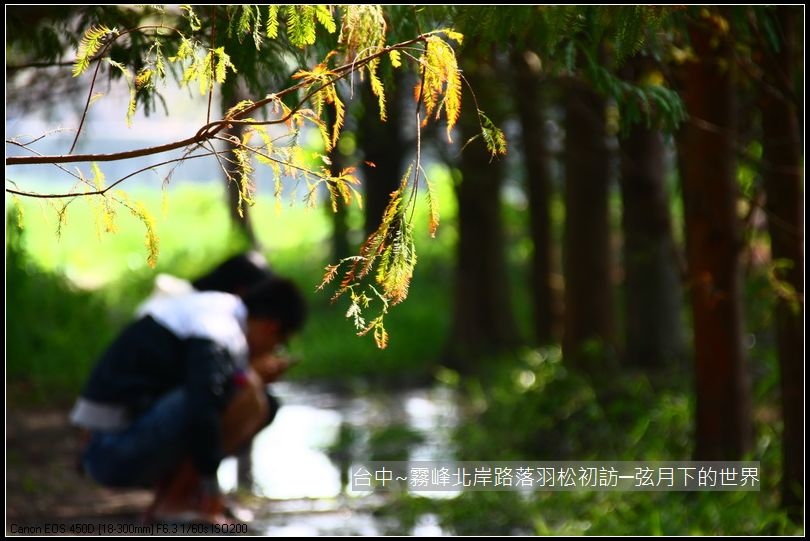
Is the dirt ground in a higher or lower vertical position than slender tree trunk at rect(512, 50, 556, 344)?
lower

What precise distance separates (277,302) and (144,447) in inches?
32.9

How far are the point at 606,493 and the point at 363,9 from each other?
11.2 ft

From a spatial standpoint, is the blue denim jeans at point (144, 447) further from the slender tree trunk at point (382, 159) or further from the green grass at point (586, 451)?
the slender tree trunk at point (382, 159)

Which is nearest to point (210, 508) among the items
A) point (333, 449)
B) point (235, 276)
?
point (235, 276)

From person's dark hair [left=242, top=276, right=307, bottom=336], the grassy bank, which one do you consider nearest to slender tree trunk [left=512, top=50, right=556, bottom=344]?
the grassy bank

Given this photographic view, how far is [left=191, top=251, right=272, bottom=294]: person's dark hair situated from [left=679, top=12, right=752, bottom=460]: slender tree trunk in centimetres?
192

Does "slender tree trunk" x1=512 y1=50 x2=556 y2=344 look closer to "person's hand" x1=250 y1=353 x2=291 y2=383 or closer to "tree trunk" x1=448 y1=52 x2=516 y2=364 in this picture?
"tree trunk" x1=448 y1=52 x2=516 y2=364

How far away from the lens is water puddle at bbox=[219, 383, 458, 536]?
5.22m

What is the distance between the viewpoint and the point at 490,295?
10.6m

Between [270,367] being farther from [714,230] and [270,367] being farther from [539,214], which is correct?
[539,214]

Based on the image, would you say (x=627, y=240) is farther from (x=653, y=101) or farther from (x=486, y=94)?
(x=653, y=101)

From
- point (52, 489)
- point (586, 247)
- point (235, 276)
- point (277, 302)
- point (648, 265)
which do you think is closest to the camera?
point (277, 302)

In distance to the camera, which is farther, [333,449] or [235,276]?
[333,449]

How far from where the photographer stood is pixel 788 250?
473 centimetres
